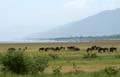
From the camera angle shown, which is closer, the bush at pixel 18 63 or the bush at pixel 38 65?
the bush at pixel 18 63

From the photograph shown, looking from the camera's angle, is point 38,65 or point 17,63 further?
point 38,65

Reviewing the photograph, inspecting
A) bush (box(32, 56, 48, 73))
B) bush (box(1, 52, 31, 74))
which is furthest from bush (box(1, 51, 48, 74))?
bush (box(32, 56, 48, 73))

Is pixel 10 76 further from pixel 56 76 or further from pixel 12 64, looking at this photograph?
pixel 12 64

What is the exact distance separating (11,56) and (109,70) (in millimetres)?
6421

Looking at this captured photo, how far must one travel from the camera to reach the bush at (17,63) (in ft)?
81.2

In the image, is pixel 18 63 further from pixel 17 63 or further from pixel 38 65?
pixel 38 65

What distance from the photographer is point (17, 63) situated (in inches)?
985

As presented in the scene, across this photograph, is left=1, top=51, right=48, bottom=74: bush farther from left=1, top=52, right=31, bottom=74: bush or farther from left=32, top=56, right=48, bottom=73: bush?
left=32, top=56, right=48, bottom=73: bush

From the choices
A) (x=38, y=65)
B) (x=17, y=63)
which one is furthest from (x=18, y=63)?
(x=38, y=65)

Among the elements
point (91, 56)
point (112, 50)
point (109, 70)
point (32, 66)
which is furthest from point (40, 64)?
point (112, 50)

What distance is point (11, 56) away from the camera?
25016mm

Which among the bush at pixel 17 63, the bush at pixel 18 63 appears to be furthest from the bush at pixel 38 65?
the bush at pixel 17 63

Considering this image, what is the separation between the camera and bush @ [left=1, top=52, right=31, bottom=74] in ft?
81.2

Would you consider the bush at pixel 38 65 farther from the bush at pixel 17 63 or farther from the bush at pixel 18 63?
the bush at pixel 17 63
